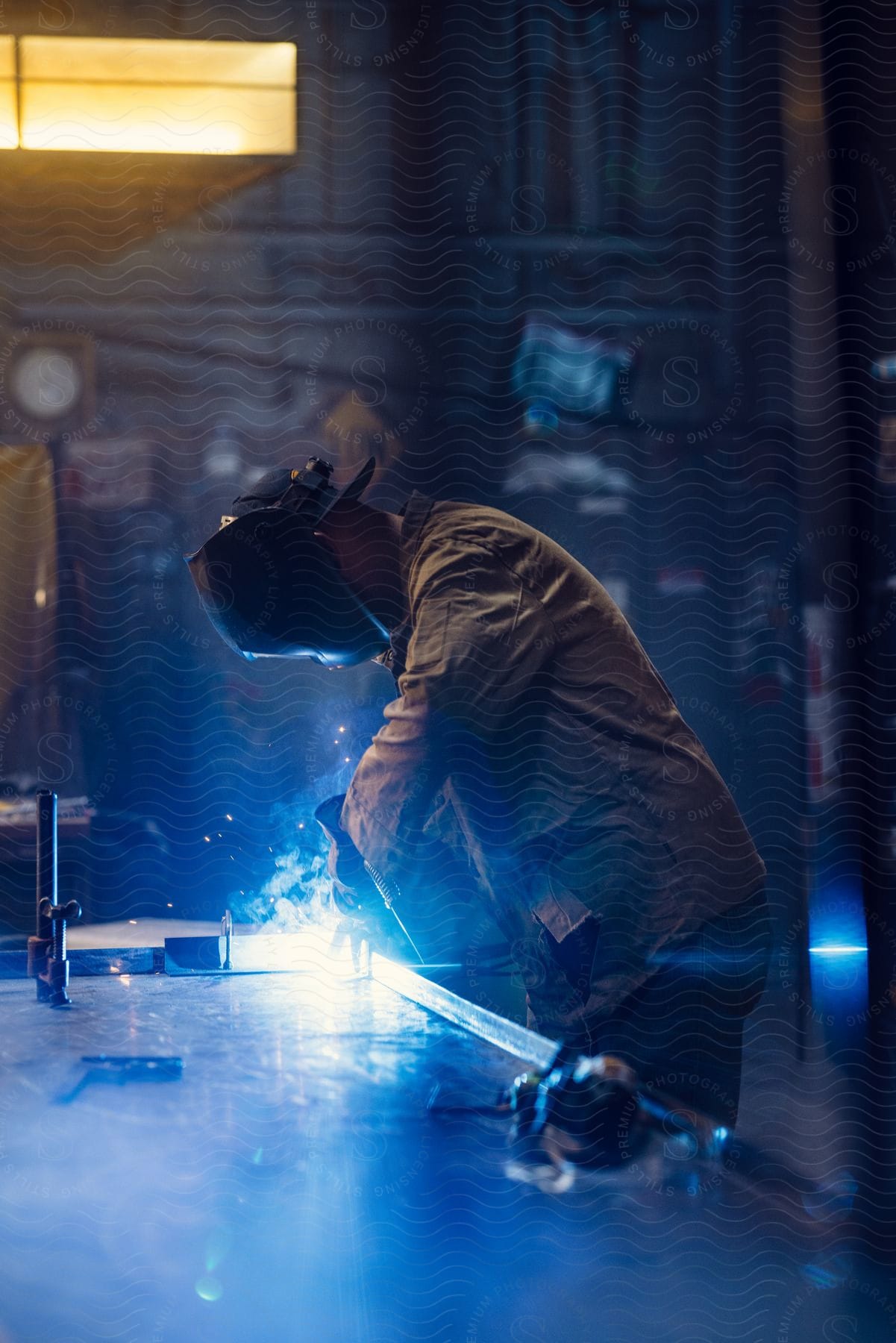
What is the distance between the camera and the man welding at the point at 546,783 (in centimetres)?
109

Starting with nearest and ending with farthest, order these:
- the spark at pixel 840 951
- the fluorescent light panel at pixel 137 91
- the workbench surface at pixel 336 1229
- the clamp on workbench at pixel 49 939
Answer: the workbench surface at pixel 336 1229 → the clamp on workbench at pixel 49 939 → the fluorescent light panel at pixel 137 91 → the spark at pixel 840 951

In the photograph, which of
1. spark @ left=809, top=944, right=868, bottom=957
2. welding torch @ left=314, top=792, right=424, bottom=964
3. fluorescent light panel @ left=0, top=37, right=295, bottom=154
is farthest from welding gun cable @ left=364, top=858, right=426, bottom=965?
fluorescent light panel @ left=0, top=37, right=295, bottom=154

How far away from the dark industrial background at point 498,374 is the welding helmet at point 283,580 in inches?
10.8

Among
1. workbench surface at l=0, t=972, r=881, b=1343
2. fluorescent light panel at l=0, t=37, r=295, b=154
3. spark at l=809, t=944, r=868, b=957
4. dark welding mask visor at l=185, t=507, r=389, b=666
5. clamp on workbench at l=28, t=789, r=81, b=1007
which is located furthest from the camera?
spark at l=809, t=944, r=868, b=957

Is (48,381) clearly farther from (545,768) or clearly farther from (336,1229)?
(336,1229)

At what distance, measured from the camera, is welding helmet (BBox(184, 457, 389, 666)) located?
1286 millimetres

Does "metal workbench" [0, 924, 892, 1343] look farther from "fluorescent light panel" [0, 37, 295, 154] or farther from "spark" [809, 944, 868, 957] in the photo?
"fluorescent light panel" [0, 37, 295, 154]

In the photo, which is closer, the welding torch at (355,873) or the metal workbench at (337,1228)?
the metal workbench at (337,1228)

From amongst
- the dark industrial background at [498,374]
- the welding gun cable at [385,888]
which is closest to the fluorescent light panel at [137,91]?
the dark industrial background at [498,374]

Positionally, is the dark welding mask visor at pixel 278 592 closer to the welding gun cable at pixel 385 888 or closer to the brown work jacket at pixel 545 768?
the brown work jacket at pixel 545 768

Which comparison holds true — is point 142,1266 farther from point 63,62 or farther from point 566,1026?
point 63,62

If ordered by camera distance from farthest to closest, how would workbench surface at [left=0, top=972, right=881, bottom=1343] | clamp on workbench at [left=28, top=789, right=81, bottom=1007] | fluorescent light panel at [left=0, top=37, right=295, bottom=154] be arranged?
fluorescent light panel at [left=0, top=37, right=295, bottom=154] → clamp on workbench at [left=28, top=789, right=81, bottom=1007] → workbench surface at [left=0, top=972, right=881, bottom=1343]

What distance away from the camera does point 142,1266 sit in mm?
542

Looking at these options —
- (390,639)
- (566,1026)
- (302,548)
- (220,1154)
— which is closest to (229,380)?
(302,548)
